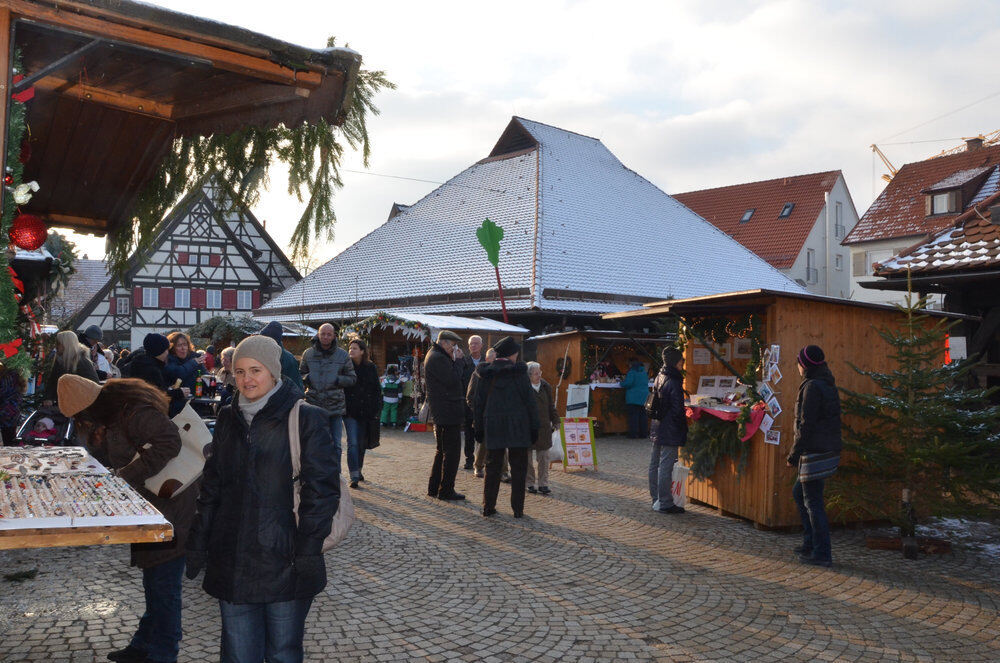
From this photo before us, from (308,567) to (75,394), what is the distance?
1.75 meters

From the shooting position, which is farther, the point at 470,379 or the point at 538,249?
the point at 538,249

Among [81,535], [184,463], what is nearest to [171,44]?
[184,463]

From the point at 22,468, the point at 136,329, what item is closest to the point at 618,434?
the point at 22,468

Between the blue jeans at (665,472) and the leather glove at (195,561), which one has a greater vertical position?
the leather glove at (195,561)

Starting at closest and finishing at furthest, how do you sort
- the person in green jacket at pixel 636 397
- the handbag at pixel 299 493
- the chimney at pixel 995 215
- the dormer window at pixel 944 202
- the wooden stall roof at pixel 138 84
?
the handbag at pixel 299 493 < the wooden stall roof at pixel 138 84 < the chimney at pixel 995 215 < the person in green jacket at pixel 636 397 < the dormer window at pixel 944 202

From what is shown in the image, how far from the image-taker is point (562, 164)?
28.8 metres

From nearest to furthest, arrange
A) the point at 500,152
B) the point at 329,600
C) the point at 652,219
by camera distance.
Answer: the point at 329,600
the point at 652,219
the point at 500,152

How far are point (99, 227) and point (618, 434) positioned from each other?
1277 cm

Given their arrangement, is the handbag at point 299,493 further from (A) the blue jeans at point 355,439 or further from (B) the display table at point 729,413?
(A) the blue jeans at point 355,439

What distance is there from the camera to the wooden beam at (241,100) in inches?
159

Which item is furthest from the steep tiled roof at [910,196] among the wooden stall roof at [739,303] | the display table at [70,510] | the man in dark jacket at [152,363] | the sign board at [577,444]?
the display table at [70,510]

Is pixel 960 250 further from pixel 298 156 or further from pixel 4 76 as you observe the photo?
pixel 4 76

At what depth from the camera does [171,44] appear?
11.5ft

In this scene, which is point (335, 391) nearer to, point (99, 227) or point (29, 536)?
point (99, 227)
